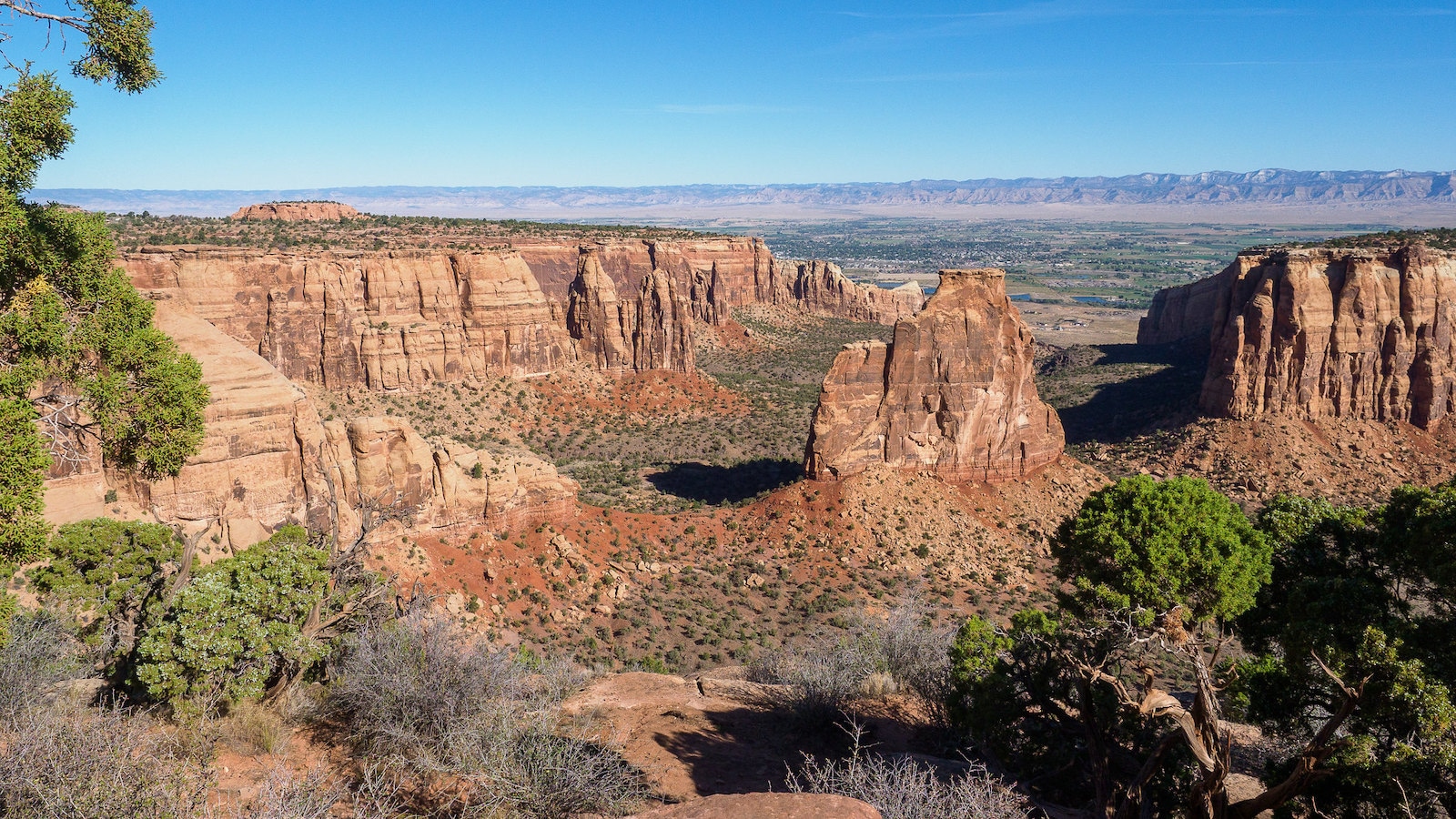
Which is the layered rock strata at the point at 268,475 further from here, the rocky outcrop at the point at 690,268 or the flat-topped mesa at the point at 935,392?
the rocky outcrop at the point at 690,268

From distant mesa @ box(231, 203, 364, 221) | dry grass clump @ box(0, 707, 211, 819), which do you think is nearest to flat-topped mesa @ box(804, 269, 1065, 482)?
dry grass clump @ box(0, 707, 211, 819)

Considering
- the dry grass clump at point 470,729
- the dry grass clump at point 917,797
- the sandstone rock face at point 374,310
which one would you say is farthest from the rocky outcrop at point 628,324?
the dry grass clump at point 917,797

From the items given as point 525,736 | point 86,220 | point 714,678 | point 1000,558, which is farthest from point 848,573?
point 86,220

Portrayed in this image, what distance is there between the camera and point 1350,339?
53719mm

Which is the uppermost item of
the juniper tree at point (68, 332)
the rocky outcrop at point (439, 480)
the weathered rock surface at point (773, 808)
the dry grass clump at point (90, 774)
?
the juniper tree at point (68, 332)

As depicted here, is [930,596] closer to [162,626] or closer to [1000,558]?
[1000,558]

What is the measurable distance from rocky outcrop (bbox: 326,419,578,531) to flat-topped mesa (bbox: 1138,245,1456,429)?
47.5 meters

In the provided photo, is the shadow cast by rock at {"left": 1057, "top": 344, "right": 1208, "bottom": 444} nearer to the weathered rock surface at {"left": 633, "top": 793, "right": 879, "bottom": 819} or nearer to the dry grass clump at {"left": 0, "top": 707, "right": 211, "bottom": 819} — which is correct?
the weathered rock surface at {"left": 633, "top": 793, "right": 879, "bottom": 819}

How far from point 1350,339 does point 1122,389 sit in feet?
72.7

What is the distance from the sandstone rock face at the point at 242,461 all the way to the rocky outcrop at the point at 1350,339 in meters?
56.6

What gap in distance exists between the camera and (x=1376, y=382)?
54250 mm

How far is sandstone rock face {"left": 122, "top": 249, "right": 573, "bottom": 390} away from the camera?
178ft

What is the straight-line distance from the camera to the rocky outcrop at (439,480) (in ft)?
96.2

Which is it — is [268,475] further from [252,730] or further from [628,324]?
[628,324]
